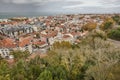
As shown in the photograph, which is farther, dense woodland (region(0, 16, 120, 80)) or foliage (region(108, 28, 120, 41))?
foliage (region(108, 28, 120, 41))

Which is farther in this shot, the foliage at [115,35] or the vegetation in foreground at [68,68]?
the foliage at [115,35]

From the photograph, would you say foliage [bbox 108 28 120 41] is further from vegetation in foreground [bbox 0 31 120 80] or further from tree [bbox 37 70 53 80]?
tree [bbox 37 70 53 80]

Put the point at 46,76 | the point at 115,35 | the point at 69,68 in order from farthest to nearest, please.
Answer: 1. the point at 115,35
2. the point at 69,68
3. the point at 46,76

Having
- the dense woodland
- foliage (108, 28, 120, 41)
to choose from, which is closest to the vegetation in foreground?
the dense woodland

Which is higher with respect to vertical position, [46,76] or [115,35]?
[46,76]

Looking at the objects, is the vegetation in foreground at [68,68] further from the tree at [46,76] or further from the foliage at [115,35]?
the foliage at [115,35]

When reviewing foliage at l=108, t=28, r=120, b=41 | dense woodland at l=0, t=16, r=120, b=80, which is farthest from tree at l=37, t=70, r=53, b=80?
foliage at l=108, t=28, r=120, b=41

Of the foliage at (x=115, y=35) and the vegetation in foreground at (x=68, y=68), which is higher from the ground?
the vegetation in foreground at (x=68, y=68)

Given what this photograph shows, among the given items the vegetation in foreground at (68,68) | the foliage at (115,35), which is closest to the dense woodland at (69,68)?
the vegetation in foreground at (68,68)

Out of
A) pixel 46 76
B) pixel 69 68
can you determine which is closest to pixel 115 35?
pixel 69 68

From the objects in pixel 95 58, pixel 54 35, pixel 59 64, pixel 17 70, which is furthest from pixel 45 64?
pixel 54 35

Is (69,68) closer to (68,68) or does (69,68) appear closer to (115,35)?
(68,68)

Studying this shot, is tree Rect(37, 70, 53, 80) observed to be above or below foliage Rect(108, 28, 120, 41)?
above
